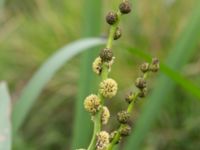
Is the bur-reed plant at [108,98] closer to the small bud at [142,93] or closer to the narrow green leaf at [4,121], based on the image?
the small bud at [142,93]

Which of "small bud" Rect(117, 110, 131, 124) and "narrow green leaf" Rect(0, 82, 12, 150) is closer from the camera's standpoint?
"small bud" Rect(117, 110, 131, 124)

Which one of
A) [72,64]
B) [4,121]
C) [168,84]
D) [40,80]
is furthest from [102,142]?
[72,64]

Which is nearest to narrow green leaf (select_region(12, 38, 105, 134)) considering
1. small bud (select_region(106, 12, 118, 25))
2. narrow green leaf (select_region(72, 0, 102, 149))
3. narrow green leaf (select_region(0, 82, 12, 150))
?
narrow green leaf (select_region(72, 0, 102, 149))

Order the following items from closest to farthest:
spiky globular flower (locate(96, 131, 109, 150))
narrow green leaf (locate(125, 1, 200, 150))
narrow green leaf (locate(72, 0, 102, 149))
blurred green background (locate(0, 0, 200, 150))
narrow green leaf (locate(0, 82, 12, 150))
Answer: spiky globular flower (locate(96, 131, 109, 150)) < narrow green leaf (locate(0, 82, 12, 150)) < narrow green leaf (locate(72, 0, 102, 149)) < narrow green leaf (locate(125, 1, 200, 150)) < blurred green background (locate(0, 0, 200, 150))

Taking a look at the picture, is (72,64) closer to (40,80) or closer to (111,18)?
(40,80)

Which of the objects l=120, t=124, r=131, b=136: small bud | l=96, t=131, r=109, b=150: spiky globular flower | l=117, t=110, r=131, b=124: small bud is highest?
l=117, t=110, r=131, b=124: small bud

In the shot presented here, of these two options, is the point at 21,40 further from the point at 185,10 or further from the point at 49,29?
the point at 185,10

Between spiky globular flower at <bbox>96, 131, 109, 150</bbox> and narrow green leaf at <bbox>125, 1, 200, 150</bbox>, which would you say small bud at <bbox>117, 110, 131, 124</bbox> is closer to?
spiky globular flower at <bbox>96, 131, 109, 150</bbox>
